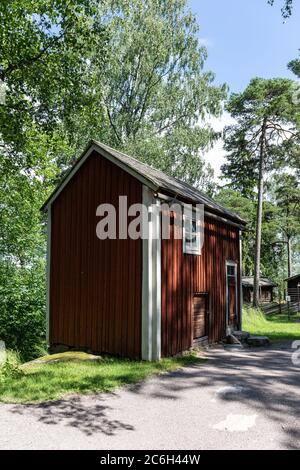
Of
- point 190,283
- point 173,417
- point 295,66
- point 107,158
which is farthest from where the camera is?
point 295,66

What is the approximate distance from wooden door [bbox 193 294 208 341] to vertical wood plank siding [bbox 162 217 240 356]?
0.28m

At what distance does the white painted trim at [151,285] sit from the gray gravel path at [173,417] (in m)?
1.38

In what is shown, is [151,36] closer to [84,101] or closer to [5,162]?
[84,101]

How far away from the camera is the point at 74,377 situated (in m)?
8.23

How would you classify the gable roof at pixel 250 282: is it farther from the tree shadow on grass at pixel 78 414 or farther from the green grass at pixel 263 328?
the tree shadow on grass at pixel 78 414

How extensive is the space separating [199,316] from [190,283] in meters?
1.38

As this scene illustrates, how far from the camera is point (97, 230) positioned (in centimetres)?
1161

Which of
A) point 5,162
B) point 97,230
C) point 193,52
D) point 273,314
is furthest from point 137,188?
point 273,314

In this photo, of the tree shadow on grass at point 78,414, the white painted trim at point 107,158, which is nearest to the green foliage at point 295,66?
the white painted trim at point 107,158

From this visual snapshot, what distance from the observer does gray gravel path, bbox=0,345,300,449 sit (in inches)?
204

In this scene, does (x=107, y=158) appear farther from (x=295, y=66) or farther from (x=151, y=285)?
(x=295, y=66)

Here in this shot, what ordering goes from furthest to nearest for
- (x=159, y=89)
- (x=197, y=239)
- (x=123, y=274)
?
1. (x=159, y=89)
2. (x=197, y=239)
3. (x=123, y=274)

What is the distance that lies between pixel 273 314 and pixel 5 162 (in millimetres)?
26029

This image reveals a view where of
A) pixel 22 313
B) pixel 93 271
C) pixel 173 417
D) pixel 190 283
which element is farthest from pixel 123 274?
pixel 22 313
